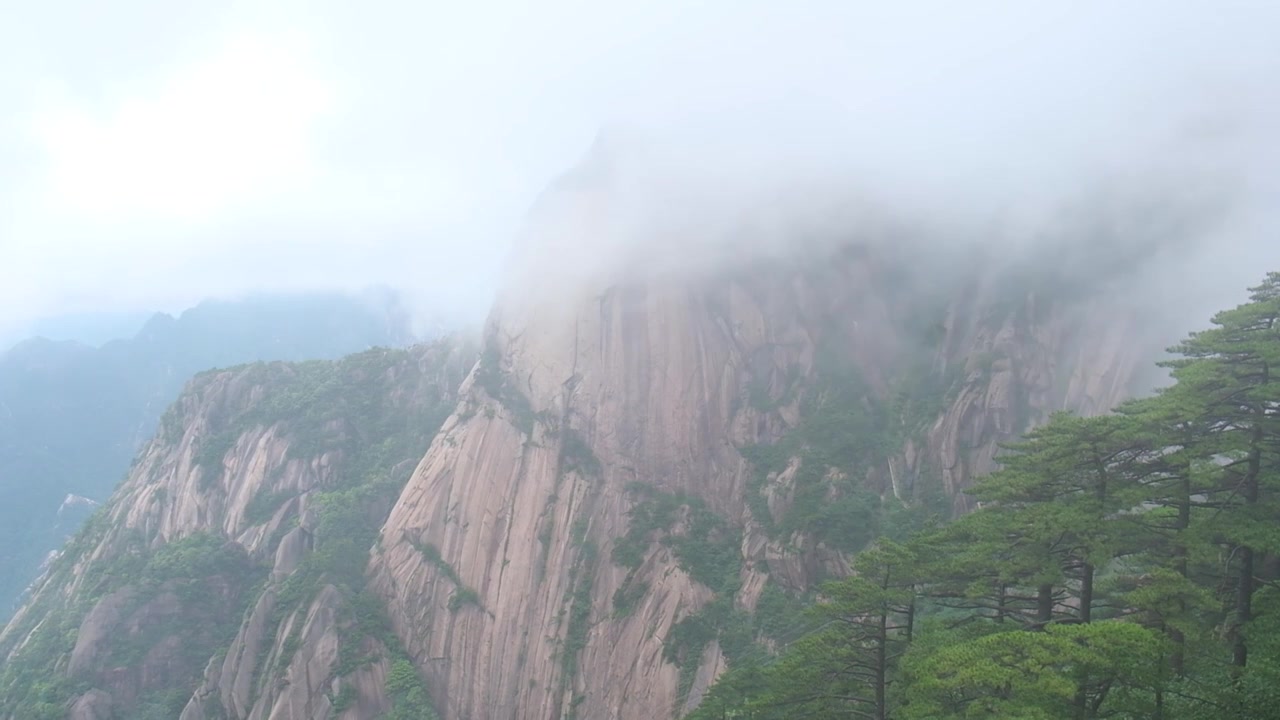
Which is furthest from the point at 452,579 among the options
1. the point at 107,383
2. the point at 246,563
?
the point at 107,383

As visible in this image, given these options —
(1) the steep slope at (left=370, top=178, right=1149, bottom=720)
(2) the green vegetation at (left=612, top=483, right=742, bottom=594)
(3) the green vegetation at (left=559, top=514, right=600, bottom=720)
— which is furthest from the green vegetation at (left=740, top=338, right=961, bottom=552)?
(3) the green vegetation at (left=559, top=514, right=600, bottom=720)

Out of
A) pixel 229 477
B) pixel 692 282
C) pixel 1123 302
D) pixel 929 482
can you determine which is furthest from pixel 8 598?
pixel 1123 302

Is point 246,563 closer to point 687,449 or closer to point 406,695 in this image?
point 406,695

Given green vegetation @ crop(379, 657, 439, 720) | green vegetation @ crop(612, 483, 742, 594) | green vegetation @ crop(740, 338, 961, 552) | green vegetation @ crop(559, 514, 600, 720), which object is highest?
green vegetation @ crop(740, 338, 961, 552)

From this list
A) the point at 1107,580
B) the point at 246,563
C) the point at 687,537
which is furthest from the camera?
the point at 246,563

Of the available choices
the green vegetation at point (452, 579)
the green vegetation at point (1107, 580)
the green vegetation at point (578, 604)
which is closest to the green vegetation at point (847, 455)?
the green vegetation at point (578, 604)

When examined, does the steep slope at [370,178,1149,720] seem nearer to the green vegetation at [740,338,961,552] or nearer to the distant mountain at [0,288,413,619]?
the green vegetation at [740,338,961,552]

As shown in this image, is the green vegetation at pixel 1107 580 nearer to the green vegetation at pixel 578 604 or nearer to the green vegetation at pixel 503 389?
the green vegetation at pixel 578 604
